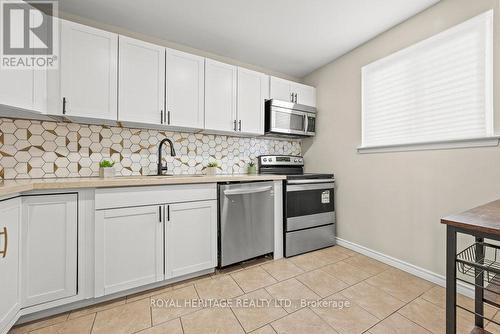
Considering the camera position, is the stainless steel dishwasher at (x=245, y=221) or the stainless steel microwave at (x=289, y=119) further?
the stainless steel microwave at (x=289, y=119)

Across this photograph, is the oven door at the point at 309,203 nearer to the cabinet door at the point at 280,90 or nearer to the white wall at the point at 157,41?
the cabinet door at the point at 280,90

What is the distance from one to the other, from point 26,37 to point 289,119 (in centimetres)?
257

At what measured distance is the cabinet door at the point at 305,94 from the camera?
9.93ft

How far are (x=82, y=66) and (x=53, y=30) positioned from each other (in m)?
0.30

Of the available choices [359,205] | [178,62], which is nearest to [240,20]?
[178,62]

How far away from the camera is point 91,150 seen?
6.86 ft

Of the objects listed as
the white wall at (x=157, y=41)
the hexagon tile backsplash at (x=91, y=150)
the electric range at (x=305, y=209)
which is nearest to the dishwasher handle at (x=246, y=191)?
the electric range at (x=305, y=209)

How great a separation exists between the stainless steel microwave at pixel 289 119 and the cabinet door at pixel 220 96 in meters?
0.51

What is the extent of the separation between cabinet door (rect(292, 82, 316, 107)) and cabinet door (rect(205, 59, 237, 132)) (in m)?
0.98

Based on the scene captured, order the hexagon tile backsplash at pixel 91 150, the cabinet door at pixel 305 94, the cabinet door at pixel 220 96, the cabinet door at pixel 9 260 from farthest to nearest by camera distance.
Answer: the cabinet door at pixel 305 94
the cabinet door at pixel 220 96
the hexagon tile backsplash at pixel 91 150
the cabinet door at pixel 9 260

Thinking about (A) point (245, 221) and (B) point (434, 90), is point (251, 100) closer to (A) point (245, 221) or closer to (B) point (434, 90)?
(A) point (245, 221)

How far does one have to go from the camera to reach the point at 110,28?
2207mm

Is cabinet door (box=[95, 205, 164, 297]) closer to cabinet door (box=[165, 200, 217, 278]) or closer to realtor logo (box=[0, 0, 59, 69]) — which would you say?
cabinet door (box=[165, 200, 217, 278])

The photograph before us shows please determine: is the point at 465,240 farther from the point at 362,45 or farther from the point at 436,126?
the point at 362,45
